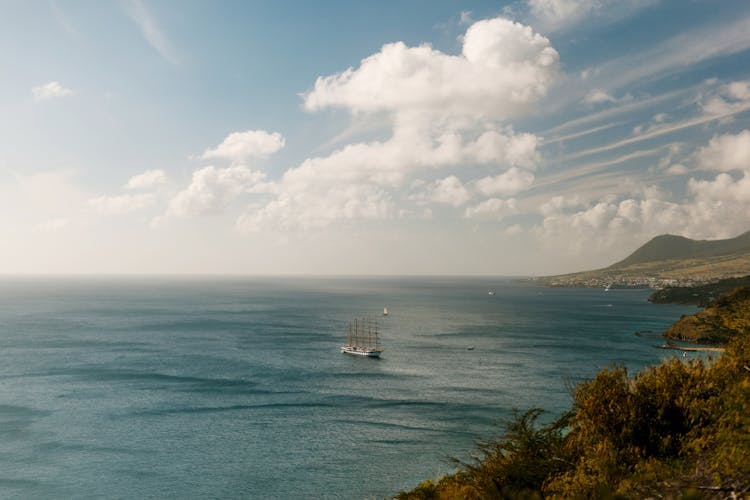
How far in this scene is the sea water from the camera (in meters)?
51.4

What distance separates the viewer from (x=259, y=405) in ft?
247

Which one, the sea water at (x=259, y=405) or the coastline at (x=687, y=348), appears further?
the coastline at (x=687, y=348)

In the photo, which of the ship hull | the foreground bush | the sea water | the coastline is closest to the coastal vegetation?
the foreground bush

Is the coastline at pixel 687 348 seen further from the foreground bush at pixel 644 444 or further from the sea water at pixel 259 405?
the foreground bush at pixel 644 444

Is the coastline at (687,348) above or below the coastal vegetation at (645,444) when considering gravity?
below

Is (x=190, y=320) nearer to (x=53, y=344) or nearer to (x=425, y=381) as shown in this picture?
(x=53, y=344)

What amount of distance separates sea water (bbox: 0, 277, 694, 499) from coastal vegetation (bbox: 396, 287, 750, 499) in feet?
74.6

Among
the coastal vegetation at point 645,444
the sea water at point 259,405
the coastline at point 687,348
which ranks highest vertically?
the coastal vegetation at point 645,444

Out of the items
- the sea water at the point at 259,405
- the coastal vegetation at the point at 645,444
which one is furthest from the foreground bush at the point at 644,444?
the sea water at the point at 259,405

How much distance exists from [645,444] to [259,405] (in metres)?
60.9

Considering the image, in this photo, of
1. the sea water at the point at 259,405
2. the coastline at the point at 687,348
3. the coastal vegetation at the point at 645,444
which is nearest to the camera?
the coastal vegetation at the point at 645,444

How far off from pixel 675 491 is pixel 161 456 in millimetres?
54712

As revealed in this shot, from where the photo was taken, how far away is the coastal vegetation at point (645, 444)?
20406 mm

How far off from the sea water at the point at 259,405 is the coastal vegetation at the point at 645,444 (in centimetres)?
2273
